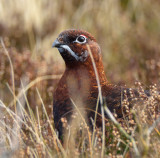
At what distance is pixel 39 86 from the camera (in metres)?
4.94

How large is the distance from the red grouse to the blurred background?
237cm

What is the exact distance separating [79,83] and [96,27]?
510 centimetres

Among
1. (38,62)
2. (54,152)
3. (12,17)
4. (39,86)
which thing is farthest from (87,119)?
(12,17)

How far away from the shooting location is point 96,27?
7871 millimetres

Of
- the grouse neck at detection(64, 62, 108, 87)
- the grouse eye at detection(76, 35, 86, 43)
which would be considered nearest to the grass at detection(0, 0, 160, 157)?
the grouse eye at detection(76, 35, 86, 43)

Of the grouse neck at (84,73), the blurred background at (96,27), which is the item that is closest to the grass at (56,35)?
the blurred background at (96,27)

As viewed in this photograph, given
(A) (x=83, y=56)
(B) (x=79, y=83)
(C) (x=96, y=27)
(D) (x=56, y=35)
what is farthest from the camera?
(C) (x=96, y=27)

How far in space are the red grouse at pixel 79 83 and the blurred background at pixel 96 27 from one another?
237 cm

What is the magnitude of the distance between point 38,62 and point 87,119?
295 cm

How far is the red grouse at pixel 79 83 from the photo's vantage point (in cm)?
276

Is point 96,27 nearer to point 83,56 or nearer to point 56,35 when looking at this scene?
point 56,35

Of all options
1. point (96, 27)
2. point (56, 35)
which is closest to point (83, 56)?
point (56, 35)

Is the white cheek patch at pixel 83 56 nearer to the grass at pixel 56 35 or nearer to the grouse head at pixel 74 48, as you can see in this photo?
the grouse head at pixel 74 48

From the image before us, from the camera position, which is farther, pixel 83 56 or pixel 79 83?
pixel 83 56
